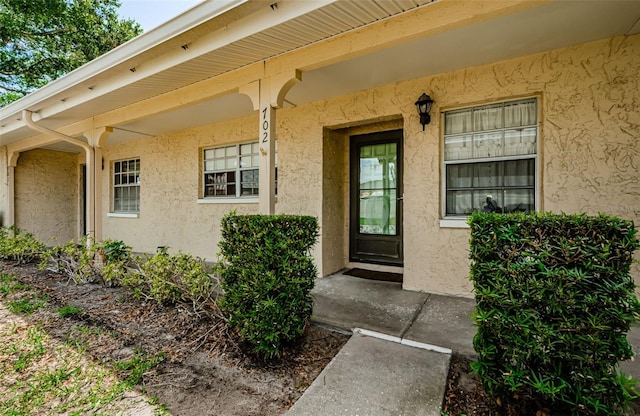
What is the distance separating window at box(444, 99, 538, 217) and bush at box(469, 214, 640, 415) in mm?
2161

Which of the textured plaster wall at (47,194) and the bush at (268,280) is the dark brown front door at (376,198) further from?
the textured plaster wall at (47,194)

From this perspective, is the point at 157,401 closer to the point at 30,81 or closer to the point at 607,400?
the point at 607,400

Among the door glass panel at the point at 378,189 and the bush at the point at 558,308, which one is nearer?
the bush at the point at 558,308

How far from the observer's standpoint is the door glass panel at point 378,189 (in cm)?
476

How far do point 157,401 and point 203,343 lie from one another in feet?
2.39

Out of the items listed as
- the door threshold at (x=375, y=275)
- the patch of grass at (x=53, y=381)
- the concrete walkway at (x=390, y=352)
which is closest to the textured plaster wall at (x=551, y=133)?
the door threshold at (x=375, y=275)

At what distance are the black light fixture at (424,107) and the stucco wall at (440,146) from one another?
108 millimetres

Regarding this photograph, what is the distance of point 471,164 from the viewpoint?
3.74m

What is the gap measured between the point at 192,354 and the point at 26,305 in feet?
8.41

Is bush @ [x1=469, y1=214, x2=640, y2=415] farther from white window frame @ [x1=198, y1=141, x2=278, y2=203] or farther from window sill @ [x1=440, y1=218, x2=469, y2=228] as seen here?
white window frame @ [x1=198, y1=141, x2=278, y2=203]

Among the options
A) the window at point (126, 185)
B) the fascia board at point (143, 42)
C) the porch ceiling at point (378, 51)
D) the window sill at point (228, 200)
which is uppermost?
the fascia board at point (143, 42)

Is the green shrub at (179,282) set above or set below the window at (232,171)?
below

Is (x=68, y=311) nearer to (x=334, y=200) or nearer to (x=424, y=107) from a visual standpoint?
(x=334, y=200)

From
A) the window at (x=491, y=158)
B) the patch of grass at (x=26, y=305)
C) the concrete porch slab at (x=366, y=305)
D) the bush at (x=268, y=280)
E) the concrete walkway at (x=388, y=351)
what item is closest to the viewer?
the concrete walkway at (x=388, y=351)
